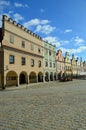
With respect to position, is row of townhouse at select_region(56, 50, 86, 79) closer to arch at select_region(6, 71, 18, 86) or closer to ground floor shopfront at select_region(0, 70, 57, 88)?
ground floor shopfront at select_region(0, 70, 57, 88)

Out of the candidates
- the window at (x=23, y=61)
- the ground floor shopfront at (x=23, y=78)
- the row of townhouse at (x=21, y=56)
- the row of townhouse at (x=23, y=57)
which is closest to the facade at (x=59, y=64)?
the row of townhouse at (x=23, y=57)

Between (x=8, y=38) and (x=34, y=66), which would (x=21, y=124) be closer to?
(x=8, y=38)

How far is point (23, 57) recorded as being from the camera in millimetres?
41375

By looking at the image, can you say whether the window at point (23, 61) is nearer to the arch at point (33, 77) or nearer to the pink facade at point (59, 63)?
the arch at point (33, 77)

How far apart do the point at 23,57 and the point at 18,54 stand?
7.80ft

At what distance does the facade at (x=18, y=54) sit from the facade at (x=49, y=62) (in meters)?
3.23

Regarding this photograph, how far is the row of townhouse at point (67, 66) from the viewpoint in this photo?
221ft

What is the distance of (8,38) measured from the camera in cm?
3591

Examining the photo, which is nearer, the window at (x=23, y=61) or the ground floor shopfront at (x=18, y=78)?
the ground floor shopfront at (x=18, y=78)

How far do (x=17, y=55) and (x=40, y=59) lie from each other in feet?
42.9

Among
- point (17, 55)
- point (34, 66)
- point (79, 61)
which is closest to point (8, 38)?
point (17, 55)

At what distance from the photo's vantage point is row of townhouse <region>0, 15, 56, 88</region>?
34594mm

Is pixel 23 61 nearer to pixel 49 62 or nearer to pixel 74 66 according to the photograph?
pixel 49 62

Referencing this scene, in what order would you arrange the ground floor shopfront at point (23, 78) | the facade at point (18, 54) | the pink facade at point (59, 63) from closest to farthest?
the facade at point (18, 54) → the ground floor shopfront at point (23, 78) → the pink facade at point (59, 63)
